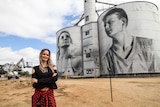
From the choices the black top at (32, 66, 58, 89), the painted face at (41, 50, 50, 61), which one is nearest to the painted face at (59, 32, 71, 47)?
the painted face at (41, 50, 50, 61)

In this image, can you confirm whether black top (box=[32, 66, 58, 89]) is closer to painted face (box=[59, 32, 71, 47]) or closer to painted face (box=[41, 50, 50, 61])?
painted face (box=[41, 50, 50, 61])

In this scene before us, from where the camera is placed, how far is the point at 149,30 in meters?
33.5

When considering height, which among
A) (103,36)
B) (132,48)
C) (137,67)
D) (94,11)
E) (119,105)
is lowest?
(119,105)

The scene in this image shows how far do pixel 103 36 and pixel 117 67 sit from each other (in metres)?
8.15

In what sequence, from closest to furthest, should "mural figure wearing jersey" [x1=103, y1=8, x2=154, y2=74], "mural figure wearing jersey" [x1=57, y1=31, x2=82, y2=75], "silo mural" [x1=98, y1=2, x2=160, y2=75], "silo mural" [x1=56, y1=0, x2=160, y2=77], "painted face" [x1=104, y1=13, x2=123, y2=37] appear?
"mural figure wearing jersey" [x1=103, y1=8, x2=154, y2=74] < "silo mural" [x1=98, y1=2, x2=160, y2=75] < "silo mural" [x1=56, y1=0, x2=160, y2=77] < "painted face" [x1=104, y1=13, x2=123, y2=37] < "mural figure wearing jersey" [x1=57, y1=31, x2=82, y2=75]

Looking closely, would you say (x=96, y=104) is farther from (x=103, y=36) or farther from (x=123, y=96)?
(x=103, y=36)

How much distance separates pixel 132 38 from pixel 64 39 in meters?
19.9

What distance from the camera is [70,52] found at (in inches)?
1761

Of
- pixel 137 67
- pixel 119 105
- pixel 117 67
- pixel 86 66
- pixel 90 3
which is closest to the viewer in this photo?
pixel 119 105

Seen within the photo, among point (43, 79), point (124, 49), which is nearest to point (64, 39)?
point (124, 49)

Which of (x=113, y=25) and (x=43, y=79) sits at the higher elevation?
(x=113, y=25)

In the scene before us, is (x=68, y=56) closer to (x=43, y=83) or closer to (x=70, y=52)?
(x=70, y=52)

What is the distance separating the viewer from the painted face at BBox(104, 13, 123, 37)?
113ft

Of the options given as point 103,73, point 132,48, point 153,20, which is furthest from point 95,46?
point 153,20
